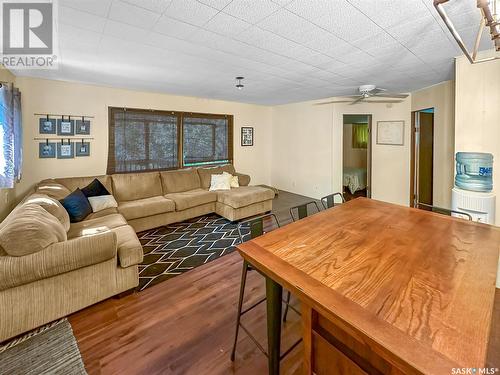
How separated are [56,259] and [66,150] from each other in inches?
116

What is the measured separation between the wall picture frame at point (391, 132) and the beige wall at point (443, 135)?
0.60 metres

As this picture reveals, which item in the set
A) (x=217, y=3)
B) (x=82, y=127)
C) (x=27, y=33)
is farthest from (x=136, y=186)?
(x=217, y=3)

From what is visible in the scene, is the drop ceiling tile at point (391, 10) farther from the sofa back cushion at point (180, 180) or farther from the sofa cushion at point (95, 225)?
the sofa back cushion at point (180, 180)

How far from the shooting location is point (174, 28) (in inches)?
85.7

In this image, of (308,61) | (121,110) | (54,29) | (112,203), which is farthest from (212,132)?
(54,29)

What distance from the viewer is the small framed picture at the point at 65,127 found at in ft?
13.0

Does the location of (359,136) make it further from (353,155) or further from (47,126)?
(47,126)

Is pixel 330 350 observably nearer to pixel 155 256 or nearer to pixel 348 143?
pixel 155 256

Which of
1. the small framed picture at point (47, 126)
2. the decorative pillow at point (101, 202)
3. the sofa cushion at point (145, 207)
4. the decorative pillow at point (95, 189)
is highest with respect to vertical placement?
the small framed picture at point (47, 126)

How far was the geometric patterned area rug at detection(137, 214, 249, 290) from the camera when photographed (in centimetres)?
278

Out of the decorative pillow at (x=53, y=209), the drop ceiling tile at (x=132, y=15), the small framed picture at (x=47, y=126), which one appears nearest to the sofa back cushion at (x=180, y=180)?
the small framed picture at (x=47, y=126)

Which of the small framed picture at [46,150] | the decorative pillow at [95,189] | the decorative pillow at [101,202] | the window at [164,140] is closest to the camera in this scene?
the decorative pillow at [101,202]

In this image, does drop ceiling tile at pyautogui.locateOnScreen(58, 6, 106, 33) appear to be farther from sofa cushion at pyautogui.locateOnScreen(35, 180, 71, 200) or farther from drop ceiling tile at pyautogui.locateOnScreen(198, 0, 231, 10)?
sofa cushion at pyautogui.locateOnScreen(35, 180, 71, 200)

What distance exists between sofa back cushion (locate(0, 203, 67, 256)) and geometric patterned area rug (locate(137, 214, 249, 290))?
3.10ft
